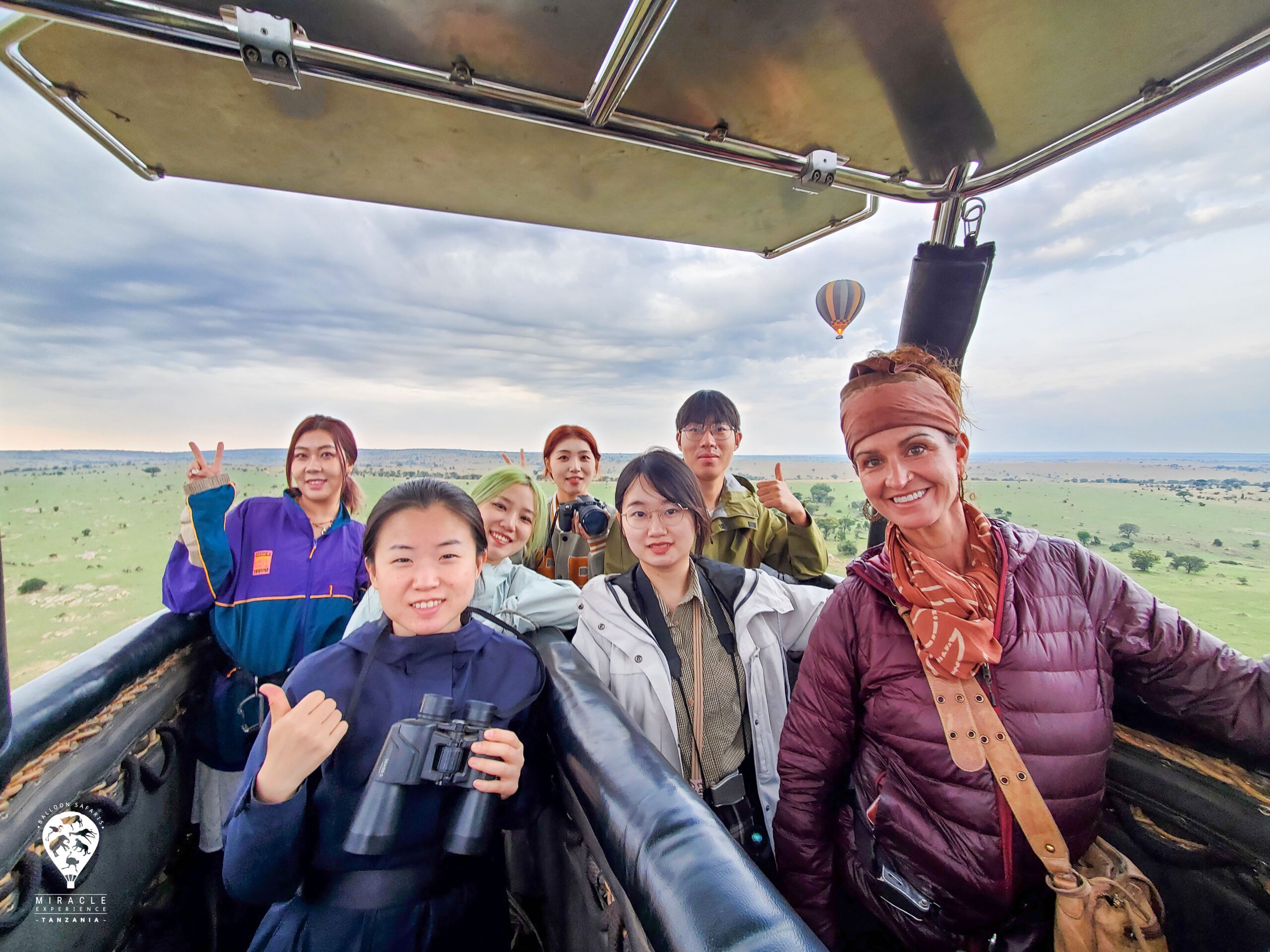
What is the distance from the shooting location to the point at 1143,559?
1567 millimetres

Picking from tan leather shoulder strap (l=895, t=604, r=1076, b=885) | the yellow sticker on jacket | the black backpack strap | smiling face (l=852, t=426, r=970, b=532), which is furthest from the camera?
the yellow sticker on jacket

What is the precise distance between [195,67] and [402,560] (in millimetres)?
1222

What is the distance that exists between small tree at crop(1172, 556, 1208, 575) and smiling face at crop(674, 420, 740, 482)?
5.62ft

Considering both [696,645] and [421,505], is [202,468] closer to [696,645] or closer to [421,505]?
[421,505]

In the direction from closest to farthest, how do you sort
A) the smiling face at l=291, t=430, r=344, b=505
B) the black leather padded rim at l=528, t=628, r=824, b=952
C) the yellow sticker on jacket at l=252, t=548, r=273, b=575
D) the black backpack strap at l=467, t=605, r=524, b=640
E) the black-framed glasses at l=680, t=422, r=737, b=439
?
the black leather padded rim at l=528, t=628, r=824, b=952
the black backpack strap at l=467, t=605, r=524, b=640
the yellow sticker on jacket at l=252, t=548, r=273, b=575
the smiling face at l=291, t=430, r=344, b=505
the black-framed glasses at l=680, t=422, r=737, b=439

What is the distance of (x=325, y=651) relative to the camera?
1273 millimetres

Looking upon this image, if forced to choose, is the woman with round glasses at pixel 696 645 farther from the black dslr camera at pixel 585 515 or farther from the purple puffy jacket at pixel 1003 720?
the black dslr camera at pixel 585 515

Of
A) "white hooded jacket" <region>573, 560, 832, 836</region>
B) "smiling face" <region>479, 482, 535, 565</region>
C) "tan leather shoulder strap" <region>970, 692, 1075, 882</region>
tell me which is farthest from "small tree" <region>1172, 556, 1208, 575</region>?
"smiling face" <region>479, 482, 535, 565</region>

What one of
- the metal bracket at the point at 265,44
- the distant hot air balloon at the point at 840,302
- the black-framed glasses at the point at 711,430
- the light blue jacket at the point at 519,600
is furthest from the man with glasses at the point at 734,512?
the distant hot air balloon at the point at 840,302

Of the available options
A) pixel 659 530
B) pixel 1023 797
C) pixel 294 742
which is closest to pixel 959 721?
pixel 1023 797

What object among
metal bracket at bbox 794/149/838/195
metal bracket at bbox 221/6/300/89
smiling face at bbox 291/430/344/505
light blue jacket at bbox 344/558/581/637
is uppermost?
metal bracket at bbox 794/149/838/195

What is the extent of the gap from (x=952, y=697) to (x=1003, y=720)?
10 centimetres

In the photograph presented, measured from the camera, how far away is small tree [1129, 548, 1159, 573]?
135 centimetres

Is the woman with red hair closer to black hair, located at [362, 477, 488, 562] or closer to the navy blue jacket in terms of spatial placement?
black hair, located at [362, 477, 488, 562]
